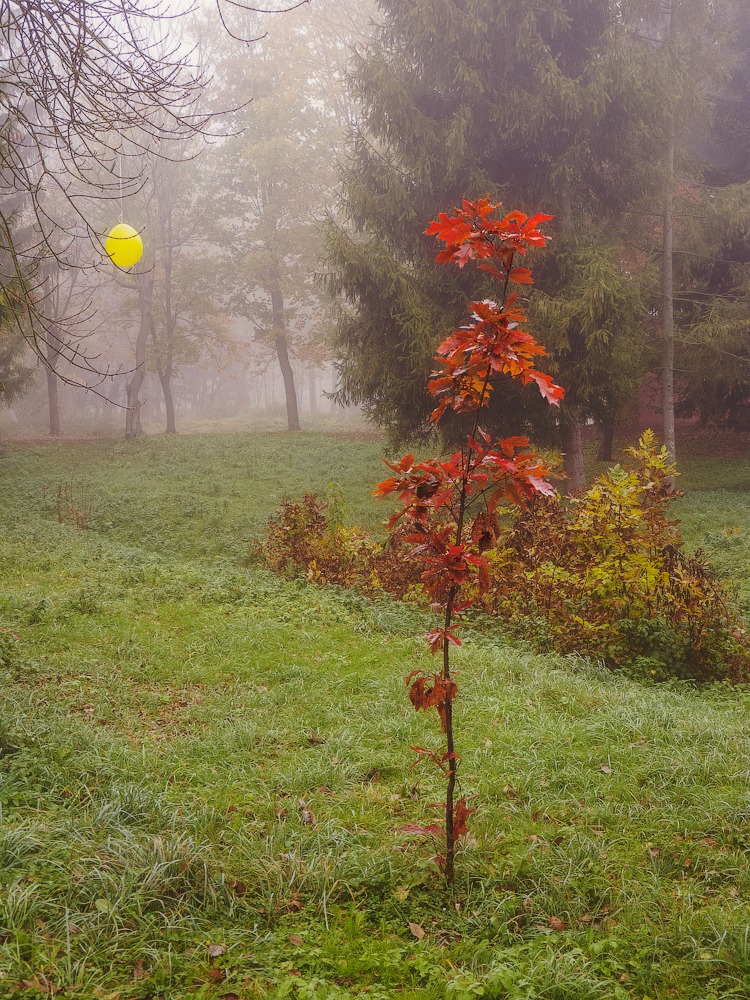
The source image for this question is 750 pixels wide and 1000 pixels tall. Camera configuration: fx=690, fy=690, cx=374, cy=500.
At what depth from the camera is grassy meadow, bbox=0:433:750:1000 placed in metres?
2.44

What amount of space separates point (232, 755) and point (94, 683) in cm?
156

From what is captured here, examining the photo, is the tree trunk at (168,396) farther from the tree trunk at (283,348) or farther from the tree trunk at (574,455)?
the tree trunk at (574,455)

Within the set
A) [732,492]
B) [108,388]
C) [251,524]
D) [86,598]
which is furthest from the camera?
[108,388]

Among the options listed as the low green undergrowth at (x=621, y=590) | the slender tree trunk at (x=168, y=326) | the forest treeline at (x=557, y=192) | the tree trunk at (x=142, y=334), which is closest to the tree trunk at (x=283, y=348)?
the slender tree trunk at (x=168, y=326)

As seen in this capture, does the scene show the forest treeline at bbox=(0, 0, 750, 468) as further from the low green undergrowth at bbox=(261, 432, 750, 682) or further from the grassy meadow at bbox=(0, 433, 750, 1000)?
the grassy meadow at bbox=(0, 433, 750, 1000)

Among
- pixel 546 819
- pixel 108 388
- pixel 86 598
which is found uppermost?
pixel 108 388

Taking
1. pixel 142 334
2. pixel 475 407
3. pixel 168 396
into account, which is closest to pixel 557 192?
pixel 475 407

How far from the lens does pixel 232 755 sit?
3957mm

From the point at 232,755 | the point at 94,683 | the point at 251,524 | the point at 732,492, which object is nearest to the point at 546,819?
the point at 232,755

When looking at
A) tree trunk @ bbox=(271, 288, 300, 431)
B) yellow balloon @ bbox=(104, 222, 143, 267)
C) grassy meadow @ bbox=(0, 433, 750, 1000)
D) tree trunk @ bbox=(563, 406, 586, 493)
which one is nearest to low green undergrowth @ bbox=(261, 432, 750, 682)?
grassy meadow @ bbox=(0, 433, 750, 1000)

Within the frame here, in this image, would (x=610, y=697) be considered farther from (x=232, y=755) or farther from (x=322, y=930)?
(x=322, y=930)

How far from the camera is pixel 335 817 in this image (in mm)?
3367

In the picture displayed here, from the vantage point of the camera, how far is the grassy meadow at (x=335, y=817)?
244cm

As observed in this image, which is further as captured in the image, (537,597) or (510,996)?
(537,597)
